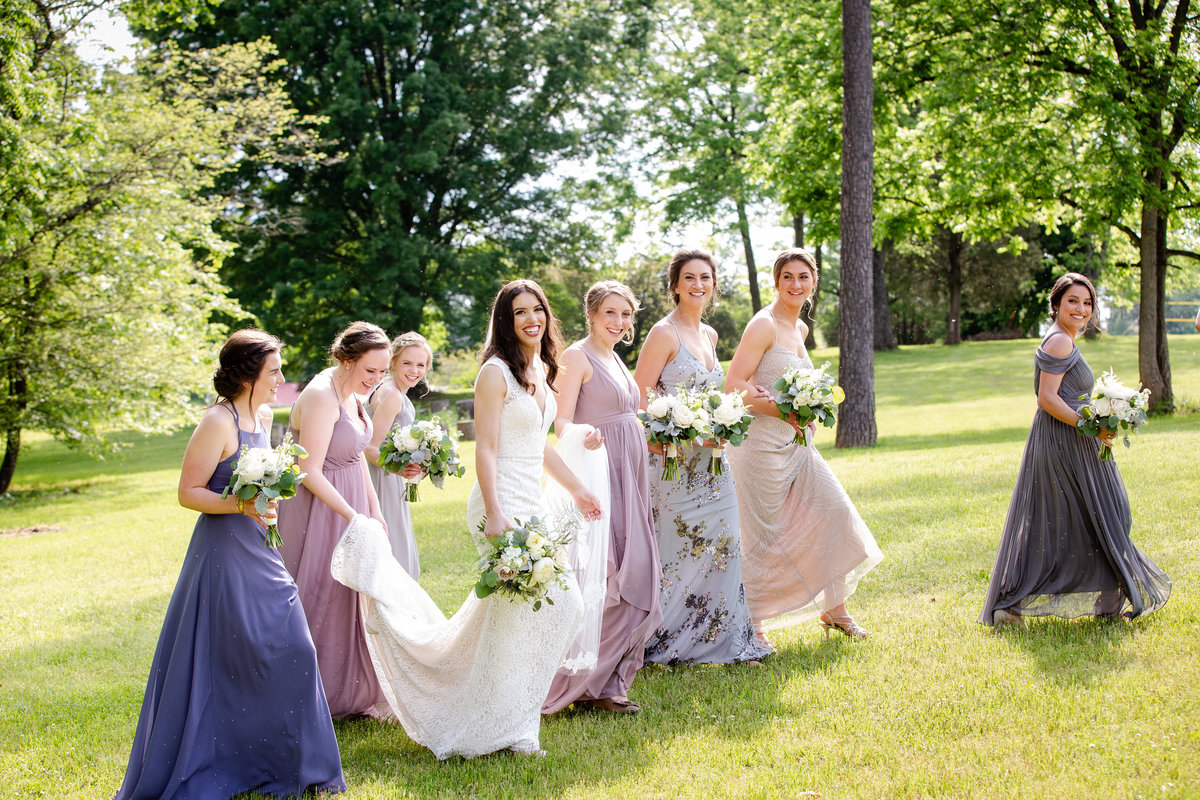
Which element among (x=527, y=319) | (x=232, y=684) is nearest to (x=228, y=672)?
(x=232, y=684)

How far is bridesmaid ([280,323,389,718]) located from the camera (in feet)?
18.8

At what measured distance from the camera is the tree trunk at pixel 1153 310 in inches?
734

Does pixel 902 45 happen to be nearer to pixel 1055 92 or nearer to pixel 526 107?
pixel 1055 92

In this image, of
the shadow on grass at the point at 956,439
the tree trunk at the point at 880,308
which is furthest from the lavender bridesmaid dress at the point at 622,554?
the tree trunk at the point at 880,308

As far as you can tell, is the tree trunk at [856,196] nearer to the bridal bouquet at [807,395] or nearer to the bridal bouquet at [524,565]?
the bridal bouquet at [807,395]

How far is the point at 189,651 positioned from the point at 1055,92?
18910mm

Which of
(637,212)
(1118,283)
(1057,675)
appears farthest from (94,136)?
(1118,283)

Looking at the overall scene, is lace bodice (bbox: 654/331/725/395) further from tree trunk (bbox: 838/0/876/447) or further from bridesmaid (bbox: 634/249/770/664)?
tree trunk (bbox: 838/0/876/447)

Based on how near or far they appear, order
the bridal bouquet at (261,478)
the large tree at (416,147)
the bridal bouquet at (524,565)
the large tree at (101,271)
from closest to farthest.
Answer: the bridal bouquet at (261,478) → the bridal bouquet at (524,565) → the large tree at (101,271) → the large tree at (416,147)

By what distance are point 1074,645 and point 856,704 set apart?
1629mm

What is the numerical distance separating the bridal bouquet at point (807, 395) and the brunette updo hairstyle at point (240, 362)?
339 centimetres

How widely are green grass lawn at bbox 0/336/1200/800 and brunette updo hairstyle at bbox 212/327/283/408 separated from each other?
6.82ft

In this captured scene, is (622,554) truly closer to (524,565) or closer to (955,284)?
(524,565)

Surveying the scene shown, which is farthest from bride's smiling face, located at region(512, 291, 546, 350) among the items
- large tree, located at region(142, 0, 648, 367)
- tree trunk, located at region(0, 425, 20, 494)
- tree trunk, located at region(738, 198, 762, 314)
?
tree trunk, located at region(738, 198, 762, 314)
